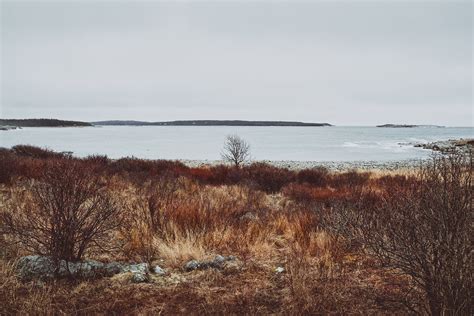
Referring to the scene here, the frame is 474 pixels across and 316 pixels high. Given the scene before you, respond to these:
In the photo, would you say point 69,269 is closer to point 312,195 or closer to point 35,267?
point 35,267

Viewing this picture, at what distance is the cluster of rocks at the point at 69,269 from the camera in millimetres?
4227

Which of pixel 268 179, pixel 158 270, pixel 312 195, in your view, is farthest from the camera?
pixel 268 179

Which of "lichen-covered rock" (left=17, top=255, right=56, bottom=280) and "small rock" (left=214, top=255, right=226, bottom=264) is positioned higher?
"lichen-covered rock" (left=17, top=255, right=56, bottom=280)

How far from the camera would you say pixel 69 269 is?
435cm

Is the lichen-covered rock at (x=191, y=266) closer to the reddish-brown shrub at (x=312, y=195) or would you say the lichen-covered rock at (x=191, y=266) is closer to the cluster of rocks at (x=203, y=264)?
the cluster of rocks at (x=203, y=264)

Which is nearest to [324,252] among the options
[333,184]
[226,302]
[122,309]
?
[226,302]

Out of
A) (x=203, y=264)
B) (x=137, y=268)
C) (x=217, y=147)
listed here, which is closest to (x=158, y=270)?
(x=137, y=268)

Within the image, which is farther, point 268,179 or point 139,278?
point 268,179

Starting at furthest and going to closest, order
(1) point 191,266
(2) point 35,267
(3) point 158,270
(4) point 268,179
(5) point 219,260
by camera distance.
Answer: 1. (4) point 268,179
2. (5) point 219,260
3. (1) point 191,266
4. (3) point 158,270
5. (2) point 35,267

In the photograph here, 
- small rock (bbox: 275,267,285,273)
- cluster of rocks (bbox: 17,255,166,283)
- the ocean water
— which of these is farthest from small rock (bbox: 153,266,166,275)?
the ocean water

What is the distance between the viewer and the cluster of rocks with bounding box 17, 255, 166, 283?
4.23 m

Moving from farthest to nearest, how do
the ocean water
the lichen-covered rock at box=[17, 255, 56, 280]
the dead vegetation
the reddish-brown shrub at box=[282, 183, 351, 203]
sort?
the ocean water
the reddish-brown shrub at box=[282, 183, 351, 203]
the lichen-covered rock at box=[17, 255, 56, 280]
the dead vegetation

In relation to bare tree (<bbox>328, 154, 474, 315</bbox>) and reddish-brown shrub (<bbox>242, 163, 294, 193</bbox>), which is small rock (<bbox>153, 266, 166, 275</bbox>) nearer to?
bare tree (<bbox>328, 154, 474, 315</bbox>)

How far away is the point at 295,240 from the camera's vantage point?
588cm
